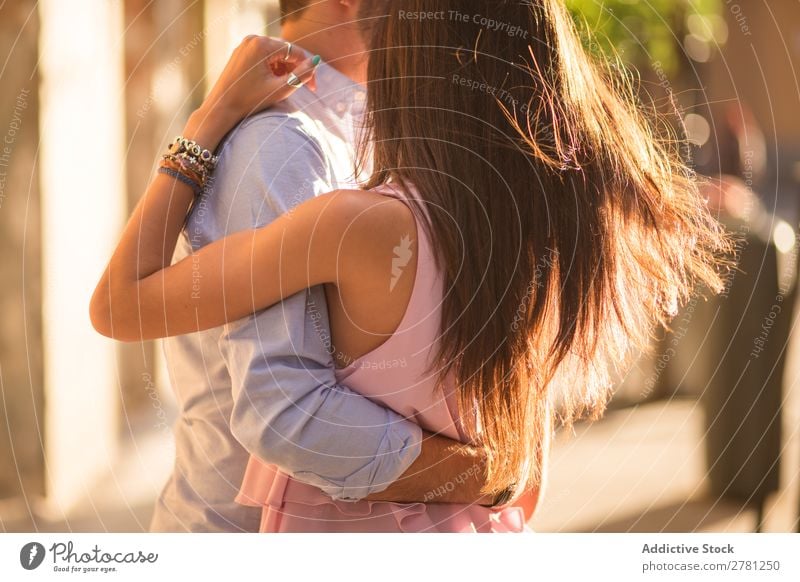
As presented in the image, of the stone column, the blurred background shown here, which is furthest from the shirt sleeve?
the stone column

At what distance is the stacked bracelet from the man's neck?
17 centimetres

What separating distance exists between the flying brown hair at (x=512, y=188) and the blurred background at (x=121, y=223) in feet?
0.79

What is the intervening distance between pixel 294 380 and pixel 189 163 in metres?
0.24

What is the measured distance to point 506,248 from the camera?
812mm

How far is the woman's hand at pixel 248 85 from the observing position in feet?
2.78

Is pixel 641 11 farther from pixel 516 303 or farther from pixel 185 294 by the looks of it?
pixel 185 294

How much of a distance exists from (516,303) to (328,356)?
19cm

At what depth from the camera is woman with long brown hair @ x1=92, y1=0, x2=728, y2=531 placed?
2.46 ft

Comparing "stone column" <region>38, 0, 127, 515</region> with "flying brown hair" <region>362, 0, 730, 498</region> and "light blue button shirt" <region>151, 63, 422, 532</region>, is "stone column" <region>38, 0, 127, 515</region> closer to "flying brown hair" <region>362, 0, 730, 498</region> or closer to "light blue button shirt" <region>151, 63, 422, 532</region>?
"light blue button shirt" <region>151, 63, 422, 532</region>

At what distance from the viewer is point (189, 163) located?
0.83 m

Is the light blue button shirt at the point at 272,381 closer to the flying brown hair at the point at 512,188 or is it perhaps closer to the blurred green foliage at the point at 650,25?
the flying brown hair at the point at 512,188

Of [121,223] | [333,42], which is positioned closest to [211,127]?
[333,42]
